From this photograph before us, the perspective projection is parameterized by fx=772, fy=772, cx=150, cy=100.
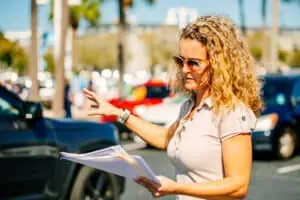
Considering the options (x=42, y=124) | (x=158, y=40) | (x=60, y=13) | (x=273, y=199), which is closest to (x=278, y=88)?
(x=273, y=199)

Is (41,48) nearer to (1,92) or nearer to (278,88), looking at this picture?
(278,88)

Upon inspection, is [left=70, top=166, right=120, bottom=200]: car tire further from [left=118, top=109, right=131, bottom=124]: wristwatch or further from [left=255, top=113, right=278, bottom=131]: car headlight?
[left=255, top=113, right=278, bottom=131]: car headlight

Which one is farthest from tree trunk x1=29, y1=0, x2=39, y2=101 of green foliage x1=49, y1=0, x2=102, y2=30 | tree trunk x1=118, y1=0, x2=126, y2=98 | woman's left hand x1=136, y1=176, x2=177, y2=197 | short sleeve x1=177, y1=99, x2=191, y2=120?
green foliage x1=49, y1=0, x2=102, y2=30

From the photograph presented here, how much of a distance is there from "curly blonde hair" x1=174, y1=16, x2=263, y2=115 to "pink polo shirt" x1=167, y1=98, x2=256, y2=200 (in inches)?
1.8

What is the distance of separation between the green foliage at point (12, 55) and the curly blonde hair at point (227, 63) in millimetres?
72552

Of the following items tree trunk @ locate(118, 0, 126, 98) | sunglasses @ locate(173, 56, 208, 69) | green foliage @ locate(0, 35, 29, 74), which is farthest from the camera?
green foliage @ locate(0, 35, 29, 74)

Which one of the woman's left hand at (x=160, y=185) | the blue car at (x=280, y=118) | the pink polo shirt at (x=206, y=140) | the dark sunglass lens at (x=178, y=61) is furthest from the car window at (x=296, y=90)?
the woman's left hand at (x=160, y=185)

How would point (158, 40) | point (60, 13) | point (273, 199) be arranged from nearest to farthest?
1. point (273, 199)
2. point (60, 13)
3. point (158, 40)

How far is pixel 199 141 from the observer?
297 cm

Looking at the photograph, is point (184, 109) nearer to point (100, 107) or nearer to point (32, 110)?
point (100, 107)

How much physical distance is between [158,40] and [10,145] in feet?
301

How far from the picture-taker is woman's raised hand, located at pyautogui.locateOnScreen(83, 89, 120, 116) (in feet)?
11.6

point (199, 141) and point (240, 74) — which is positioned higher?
point (240, 74)

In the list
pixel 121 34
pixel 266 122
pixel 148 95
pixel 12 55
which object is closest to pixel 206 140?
pixel 266 122
